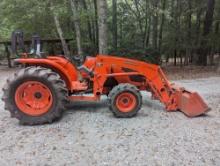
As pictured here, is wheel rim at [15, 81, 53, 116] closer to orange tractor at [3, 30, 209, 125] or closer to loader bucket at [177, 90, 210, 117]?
orange tractor at [3, 30, 209, 125]

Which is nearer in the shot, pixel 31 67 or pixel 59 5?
pixel 31 67

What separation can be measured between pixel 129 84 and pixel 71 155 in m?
2.41

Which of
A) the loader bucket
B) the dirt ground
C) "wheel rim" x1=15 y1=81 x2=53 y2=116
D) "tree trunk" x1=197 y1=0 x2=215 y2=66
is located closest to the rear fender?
"wheel rim" x1=15 y1=81 x2=53 y2=116

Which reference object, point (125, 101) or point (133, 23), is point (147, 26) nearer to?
point (133, 23)

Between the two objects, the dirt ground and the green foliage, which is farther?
the green foliage

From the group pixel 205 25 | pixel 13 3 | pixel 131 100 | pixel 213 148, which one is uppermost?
pixel 13 3

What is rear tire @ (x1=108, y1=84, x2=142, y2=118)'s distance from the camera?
6.10 meters

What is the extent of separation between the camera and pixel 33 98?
6.05m

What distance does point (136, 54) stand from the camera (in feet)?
47.7

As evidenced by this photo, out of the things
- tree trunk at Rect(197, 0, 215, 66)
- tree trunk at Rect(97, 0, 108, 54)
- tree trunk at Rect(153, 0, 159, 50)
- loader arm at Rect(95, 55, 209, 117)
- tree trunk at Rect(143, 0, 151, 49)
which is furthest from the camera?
tree trunk at Rect(143, 0, 151, 49)

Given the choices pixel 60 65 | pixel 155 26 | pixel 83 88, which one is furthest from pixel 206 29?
pixel 60 65

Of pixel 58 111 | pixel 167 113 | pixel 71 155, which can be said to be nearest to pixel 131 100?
pixel 167 113

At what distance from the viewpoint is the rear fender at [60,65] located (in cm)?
621

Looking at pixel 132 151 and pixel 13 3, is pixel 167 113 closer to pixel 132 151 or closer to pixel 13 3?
pixel 132 151
